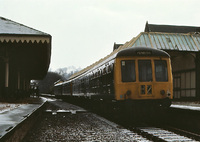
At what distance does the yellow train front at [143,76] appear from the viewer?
10.7 m

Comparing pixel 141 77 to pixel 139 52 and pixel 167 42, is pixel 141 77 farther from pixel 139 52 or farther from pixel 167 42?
pixel 167 42

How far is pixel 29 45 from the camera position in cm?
1430

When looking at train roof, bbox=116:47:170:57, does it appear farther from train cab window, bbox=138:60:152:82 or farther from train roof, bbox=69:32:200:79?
train roof, bbox=69:32:200:79

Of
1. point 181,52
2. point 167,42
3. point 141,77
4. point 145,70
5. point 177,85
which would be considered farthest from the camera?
point 177,85

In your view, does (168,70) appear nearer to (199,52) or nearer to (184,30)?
(199,52)

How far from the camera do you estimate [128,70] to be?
11.0 m

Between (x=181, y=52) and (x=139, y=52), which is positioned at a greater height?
(x=181, y=52)

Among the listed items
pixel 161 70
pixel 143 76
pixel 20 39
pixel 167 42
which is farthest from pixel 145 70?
pixel 167 42

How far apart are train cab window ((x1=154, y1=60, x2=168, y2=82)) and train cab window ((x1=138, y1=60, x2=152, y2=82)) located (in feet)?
0.85

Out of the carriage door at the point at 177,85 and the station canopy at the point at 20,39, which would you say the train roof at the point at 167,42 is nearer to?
the carriage door at the point at 177,85

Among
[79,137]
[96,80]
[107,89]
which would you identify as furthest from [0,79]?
[79,137]

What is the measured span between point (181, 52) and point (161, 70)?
12575mm

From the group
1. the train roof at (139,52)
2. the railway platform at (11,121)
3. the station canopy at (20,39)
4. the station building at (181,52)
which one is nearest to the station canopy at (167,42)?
the station building at (181,52)

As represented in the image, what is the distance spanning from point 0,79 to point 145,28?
45.5 meters
